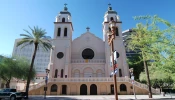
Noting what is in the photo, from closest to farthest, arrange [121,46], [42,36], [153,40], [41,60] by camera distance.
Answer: [153,40], [42,36], [121,46], [41,60]

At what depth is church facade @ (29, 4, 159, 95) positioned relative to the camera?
103ft

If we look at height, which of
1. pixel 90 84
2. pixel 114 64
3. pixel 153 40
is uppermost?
pixel 153 40

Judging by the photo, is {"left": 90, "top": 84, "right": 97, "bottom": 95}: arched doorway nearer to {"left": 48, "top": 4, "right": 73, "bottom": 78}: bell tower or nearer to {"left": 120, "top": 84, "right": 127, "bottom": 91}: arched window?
{"left": 120, "top": 84, "right": 127, "bottom": 91}: arched window

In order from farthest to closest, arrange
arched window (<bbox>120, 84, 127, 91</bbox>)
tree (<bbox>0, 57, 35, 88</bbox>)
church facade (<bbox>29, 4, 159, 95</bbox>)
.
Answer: arched window (<bbox>120, 84, 127, 91</bbox>)
church facade (<bbox>29, 4, 159, 95</bbox>)
tree (<bbox>0, 57, 35, 88</bbox>)

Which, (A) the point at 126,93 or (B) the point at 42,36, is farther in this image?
(A) the point at 126,93

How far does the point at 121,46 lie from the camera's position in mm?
38375

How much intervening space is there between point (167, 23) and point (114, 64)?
385 centimetres

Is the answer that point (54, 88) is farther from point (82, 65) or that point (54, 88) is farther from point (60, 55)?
point (60, 55)

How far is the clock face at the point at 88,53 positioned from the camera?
38719 millimetres

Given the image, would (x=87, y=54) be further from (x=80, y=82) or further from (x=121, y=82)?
(x=121, y=82)

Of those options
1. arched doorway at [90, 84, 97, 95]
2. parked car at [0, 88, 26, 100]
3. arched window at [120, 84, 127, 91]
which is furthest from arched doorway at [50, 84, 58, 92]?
arched window at [120, 84, 127, 91]

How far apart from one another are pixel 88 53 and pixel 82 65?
4.19m

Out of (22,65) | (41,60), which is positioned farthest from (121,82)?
(41,60)

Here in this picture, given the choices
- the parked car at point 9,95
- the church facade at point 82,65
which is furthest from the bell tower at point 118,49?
the parked car at point 9,95
